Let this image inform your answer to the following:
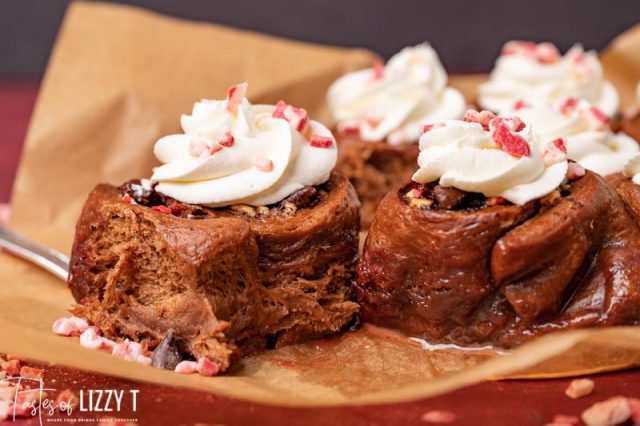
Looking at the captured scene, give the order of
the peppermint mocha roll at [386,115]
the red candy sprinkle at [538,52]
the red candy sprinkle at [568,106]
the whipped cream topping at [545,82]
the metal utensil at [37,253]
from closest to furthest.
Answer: the metal utensil at [37,253], the red candy sprinkle at [568,106], the peppermint mocha roll at [386,115], the whipped cream topping at [545,82], the red candy sprinkle at [538,52]

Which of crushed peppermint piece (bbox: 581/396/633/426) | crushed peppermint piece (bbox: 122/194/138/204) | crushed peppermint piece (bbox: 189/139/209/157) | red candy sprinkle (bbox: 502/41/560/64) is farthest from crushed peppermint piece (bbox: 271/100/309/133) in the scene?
red candy sprinkle (bbox: 502/41/560/64)

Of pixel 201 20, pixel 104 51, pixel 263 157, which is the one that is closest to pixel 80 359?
pixel 263 157

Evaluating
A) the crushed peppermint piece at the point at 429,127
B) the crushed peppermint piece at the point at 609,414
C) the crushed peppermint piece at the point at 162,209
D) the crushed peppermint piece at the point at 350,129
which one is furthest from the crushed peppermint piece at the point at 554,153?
the crushed peppermint piece at the point at 350,129

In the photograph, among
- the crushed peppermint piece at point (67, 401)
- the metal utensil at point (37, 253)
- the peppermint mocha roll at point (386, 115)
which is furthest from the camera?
the peppermint mocha roll at point (386, 115)

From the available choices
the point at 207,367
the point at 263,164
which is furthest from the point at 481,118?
the point at 207,367

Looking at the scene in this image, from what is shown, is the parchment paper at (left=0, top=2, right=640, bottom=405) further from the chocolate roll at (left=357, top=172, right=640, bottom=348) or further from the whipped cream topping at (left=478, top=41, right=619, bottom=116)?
the whipped cream topping at (left=478, top=41, right=619, bottom=116)

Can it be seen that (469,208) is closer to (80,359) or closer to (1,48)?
(80,359)

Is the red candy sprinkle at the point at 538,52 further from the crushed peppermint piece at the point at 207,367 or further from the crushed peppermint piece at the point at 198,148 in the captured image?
the crushed peppermint piece at the point at 207,367
